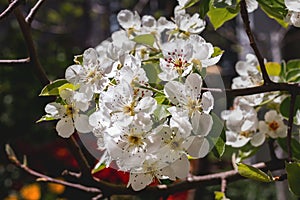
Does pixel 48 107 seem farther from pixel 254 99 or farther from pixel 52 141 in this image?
pixel 52 141

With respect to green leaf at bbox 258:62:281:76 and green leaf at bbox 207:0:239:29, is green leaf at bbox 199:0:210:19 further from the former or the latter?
green leaf at bbox 258:62:281:76

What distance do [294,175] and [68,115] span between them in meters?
0.20

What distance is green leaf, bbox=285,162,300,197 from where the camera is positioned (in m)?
0.42

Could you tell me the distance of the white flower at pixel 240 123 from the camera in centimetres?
57

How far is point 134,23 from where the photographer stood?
58cm

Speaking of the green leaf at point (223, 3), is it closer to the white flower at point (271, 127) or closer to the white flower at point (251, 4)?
the white flower at point (251, 4)

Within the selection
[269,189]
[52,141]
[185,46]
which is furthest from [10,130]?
[185,46]

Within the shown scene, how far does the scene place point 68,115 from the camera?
45 centimetres

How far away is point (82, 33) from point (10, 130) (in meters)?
1.20

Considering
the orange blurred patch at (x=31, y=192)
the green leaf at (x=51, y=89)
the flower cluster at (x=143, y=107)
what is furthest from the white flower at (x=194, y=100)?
the orange blurred patch at (x=31, y=192)

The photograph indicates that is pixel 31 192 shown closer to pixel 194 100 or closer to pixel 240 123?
pixel 240 123

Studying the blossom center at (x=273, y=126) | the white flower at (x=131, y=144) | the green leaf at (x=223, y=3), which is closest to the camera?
the white flower at (x=131, y=144)

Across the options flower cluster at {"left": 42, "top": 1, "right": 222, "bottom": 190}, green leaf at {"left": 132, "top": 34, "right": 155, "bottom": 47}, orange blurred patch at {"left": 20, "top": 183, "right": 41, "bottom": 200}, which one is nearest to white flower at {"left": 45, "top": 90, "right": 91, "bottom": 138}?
flower cluster at {"left": 42, "top": 1, "right": 222, "bottom": 190}

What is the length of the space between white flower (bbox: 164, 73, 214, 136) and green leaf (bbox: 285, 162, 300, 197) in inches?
3.2
